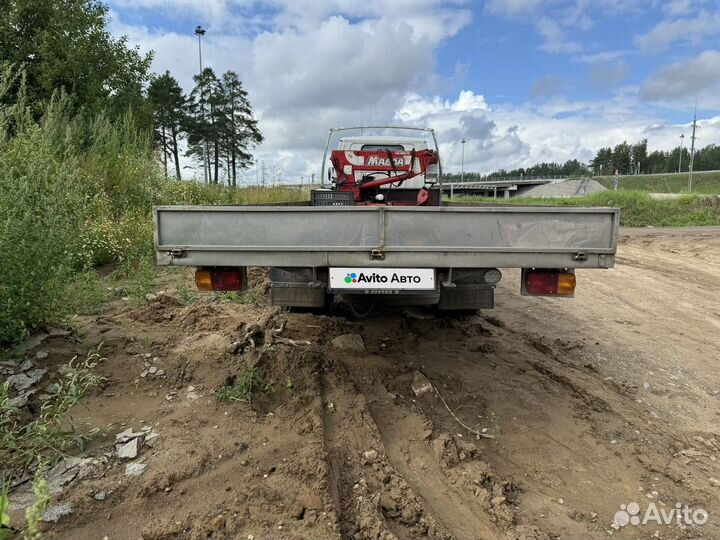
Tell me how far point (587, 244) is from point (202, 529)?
248 cm

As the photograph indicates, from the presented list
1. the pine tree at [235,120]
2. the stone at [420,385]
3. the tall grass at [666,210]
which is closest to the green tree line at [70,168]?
the stone at [420,385]

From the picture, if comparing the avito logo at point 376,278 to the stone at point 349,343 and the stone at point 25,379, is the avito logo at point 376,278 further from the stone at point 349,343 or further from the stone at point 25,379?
the stone at point 25,379

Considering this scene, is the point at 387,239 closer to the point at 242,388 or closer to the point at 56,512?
the point at 242,388

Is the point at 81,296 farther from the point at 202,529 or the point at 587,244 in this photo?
the point at 587,244

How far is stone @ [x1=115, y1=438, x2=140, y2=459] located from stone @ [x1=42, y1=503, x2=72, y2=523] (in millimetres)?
406

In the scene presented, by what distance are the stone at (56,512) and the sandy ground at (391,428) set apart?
0.12 feet

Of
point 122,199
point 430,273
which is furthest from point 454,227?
point 122,199

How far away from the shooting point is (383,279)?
9.69 ft

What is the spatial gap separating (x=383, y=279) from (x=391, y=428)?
961 mm

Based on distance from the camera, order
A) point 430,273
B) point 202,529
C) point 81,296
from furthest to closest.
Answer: point 81,296
point 430,273
point 202,529

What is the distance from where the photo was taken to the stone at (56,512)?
2143 mm

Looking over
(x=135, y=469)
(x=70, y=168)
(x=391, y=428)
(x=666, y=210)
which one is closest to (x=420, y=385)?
(x=391, y=428)

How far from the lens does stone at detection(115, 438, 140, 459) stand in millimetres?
2613

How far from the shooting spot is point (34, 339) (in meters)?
3.61
